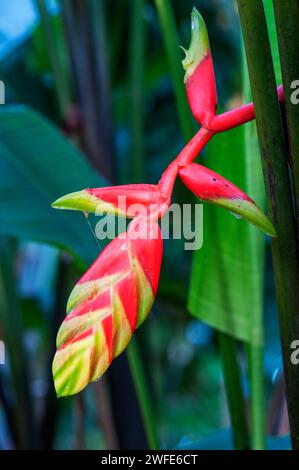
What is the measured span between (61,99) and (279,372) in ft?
1.49

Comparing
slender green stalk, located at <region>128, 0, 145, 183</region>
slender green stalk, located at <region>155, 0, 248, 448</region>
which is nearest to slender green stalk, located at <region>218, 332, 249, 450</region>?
slender green stalk, located at <region>155, 0, 248, 448</region>

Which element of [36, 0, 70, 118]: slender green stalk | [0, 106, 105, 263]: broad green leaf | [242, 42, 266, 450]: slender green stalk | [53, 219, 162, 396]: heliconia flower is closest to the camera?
[53, 219, 162, 396]: heliconia flower

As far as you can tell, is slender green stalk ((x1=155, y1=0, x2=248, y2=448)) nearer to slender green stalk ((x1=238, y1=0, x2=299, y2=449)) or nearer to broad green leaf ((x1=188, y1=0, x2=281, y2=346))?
broad green leaf ((x1=188, y1=0, x2=281, y2=346))

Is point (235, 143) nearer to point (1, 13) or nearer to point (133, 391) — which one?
point (133, 391)

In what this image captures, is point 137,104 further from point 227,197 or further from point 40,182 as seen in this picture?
point 227,197

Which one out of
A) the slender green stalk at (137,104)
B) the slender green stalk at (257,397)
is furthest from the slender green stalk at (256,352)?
the slender green stalk at (137,104)

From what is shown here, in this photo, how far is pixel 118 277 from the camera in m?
0.25

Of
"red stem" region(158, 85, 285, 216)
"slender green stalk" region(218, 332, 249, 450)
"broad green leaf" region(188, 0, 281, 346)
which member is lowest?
"slender green stalk" region(218, 332, 249, 450)

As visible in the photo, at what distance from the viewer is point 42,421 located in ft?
2.91

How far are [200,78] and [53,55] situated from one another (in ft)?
1.92

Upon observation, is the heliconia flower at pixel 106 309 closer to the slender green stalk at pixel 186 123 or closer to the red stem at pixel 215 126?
the red stem at pixel 215 126

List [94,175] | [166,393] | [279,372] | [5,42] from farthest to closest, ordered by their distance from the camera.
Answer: [166,393], [5,42], [279,372], [94,175]

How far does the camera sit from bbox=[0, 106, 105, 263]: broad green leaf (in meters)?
0.59
